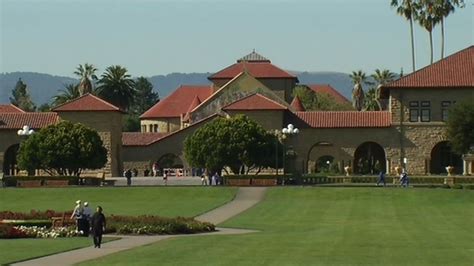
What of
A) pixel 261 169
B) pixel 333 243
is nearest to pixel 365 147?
pixel 261 169

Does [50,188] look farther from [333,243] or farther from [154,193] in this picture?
[333,243]

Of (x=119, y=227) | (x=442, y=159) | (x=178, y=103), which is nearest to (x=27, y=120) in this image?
(x=442, y=159)

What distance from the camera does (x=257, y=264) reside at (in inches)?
1054

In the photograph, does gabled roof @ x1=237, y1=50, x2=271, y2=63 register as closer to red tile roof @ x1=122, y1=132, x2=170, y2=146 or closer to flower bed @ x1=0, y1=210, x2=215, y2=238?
red tile roof @ x1=122, y1=132, x2=170, y2=146

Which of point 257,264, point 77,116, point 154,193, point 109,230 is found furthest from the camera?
point 77,116

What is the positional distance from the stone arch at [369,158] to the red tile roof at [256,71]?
A: 74.0ft

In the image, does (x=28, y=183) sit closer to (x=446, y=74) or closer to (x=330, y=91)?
(x=446, y=74)

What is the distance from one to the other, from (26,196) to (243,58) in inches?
2558

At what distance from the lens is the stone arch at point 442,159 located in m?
96.7

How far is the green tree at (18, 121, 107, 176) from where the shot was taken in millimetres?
84144

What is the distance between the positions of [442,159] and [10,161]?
36088 mm

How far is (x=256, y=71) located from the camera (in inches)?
4867

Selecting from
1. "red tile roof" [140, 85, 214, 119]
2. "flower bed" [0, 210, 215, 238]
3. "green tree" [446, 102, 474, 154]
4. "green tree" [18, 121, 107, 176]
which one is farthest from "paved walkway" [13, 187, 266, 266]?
"red tile roof" [140, 85, 214, 119]

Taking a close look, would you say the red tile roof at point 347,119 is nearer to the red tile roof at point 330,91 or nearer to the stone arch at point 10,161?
the stone arch at point 10,161
